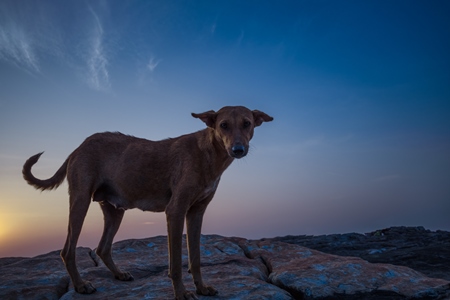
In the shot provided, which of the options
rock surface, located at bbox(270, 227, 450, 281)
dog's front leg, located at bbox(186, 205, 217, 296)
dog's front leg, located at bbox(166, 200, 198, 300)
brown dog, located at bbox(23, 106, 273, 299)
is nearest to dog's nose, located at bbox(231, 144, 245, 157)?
brown dog, located at bbox(23, 106, 273, 299)

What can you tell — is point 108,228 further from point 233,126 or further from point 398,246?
point 398,246

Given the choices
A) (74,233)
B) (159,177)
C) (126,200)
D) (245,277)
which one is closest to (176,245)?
(159,177)

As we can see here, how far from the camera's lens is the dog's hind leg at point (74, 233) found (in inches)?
293

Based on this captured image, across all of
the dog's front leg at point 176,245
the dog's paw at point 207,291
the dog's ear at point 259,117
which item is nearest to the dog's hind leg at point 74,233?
the dog's front leg at point 176,245

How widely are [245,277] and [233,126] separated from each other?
2918mm

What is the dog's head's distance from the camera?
644 centimetres

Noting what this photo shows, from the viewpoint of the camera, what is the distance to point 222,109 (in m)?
7.19

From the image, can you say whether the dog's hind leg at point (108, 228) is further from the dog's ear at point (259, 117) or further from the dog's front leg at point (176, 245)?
the dog's ear at point (259, 117)

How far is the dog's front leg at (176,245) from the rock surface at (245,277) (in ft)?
0.93

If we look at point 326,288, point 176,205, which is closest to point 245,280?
point 326,288

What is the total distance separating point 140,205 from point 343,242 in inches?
458

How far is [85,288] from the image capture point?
7.21m

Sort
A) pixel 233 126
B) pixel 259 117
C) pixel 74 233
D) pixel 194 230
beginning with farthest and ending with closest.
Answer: pixel 74 233
pixel 259 117
pixel 194 230
pixel 233 126

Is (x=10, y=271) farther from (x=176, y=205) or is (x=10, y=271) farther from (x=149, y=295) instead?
(x=176, y=205)
